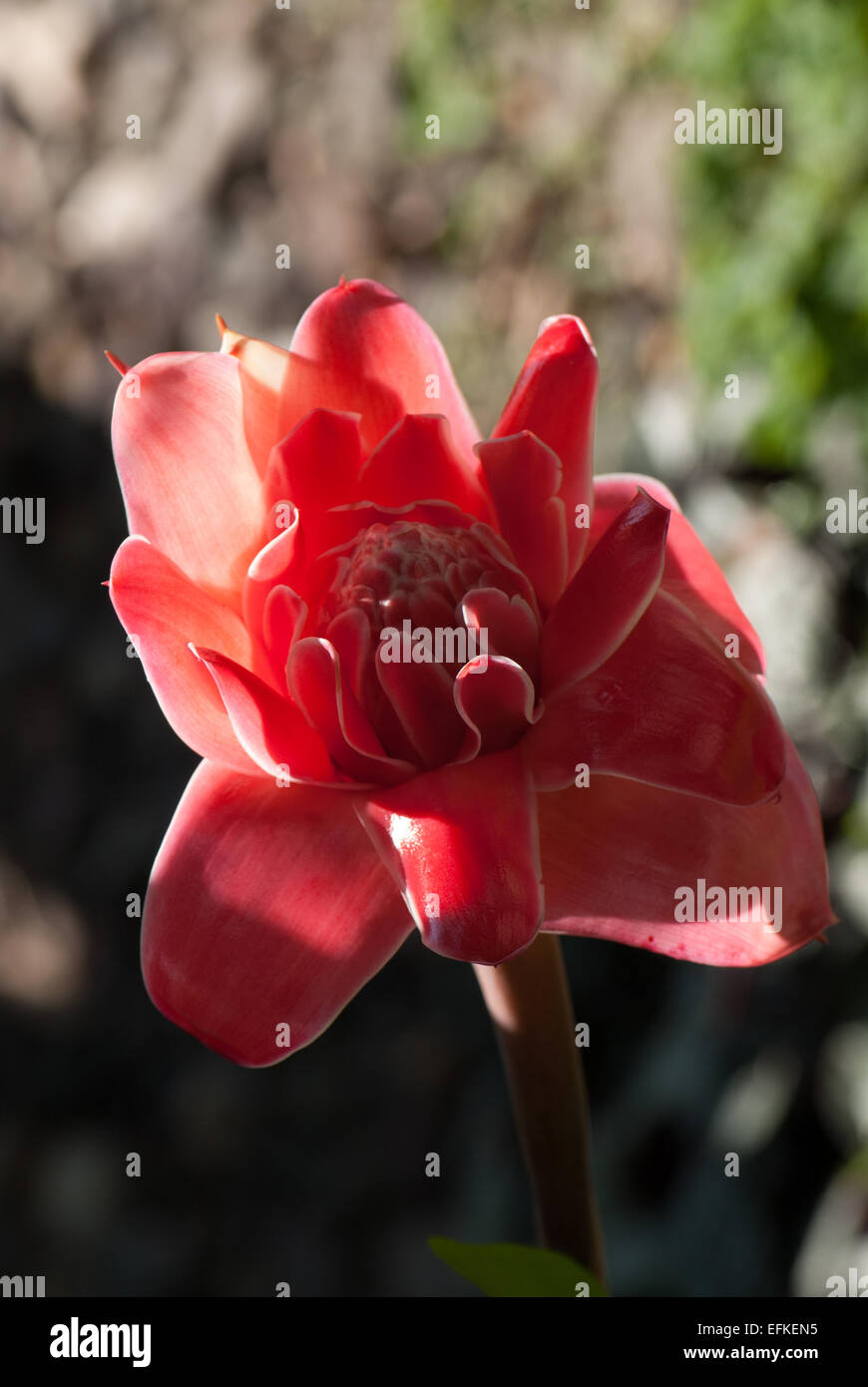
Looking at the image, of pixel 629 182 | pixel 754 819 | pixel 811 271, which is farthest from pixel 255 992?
pixel 629 182

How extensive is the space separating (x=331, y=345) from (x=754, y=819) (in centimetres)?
17

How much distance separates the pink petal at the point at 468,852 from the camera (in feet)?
0.81

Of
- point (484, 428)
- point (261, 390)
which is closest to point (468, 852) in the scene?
point (261, 390)

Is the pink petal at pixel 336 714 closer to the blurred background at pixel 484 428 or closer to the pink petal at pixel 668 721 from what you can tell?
the pink petal at pixel 668 721

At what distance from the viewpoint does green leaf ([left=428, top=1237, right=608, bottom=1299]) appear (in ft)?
1.00

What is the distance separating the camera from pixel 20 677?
1.63 meters

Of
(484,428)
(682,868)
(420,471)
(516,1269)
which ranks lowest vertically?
(516,1269)

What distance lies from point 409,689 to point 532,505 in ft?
0.19

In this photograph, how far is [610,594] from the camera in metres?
0.27

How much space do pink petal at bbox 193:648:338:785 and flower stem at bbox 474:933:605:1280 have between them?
0.26 feet

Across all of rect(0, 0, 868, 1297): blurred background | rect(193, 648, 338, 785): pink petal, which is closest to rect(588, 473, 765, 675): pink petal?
rect(193, 648, 338, 785): pink petal

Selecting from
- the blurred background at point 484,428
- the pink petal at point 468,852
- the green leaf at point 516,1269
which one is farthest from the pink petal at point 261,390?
the blurred background at point 484,428

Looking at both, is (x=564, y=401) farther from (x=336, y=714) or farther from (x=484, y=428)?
(x=484, y=428)

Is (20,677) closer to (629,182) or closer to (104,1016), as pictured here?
(104,1016)
